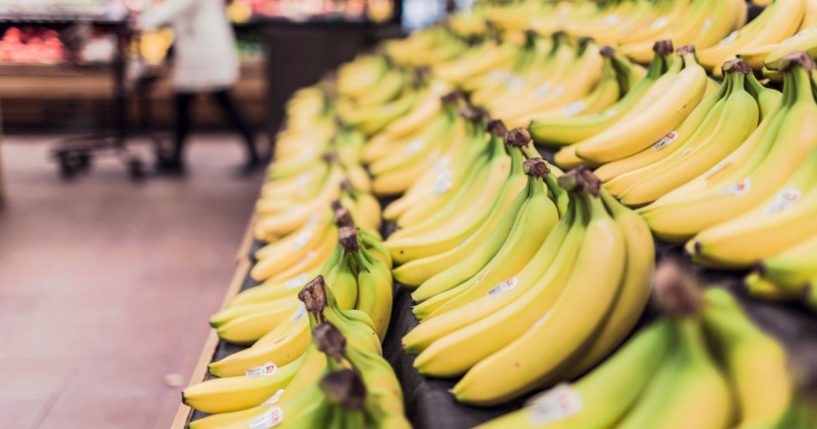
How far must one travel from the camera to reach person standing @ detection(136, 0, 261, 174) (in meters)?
5.62

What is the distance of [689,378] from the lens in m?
0.86

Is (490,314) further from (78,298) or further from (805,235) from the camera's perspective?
(78,298)

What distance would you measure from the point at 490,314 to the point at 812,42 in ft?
2.63

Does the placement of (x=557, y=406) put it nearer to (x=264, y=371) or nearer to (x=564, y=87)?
(x=264, y=371)

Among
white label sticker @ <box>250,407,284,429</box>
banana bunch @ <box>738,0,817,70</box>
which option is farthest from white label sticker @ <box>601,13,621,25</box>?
white label sticker @ <box>250,407,284,429</box>

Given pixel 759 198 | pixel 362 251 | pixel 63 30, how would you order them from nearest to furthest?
pixel 759 198
pixel 362 251
pixel 63 30

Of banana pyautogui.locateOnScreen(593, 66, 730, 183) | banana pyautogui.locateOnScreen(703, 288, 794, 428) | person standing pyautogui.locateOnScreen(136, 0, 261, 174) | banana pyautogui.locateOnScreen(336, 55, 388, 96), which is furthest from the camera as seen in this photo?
person standing pyautogui.locateOnScreen(136, 0, 261, 174)

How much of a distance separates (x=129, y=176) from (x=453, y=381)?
5220 millimetres

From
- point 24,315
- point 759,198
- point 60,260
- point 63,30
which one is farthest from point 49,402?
point 63,30

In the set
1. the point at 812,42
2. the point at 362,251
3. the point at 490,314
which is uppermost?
the point at 812,42

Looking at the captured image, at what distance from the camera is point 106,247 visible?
14.5 feet

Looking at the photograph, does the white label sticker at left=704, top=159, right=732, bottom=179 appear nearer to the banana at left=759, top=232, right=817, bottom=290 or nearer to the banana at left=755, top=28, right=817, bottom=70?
the banana at left=755, top=28, right=817, bottom=70

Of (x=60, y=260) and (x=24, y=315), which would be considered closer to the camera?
(x=24, y=315)

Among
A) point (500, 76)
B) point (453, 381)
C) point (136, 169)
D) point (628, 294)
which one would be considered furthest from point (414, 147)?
point (136, 169)
